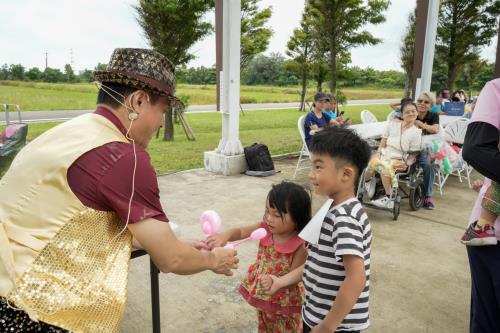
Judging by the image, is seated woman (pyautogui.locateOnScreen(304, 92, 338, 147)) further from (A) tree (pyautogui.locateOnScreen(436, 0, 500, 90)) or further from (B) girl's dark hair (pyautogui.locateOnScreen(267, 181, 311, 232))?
(A) tree (pyautogui.locateOnScreen(436, 0, 500, 90))

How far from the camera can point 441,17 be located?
17.5 meters

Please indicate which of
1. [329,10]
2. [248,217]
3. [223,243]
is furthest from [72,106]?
[223,243]

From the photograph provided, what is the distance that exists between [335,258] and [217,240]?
61 centimetres

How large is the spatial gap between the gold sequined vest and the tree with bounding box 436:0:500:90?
19.3 meters

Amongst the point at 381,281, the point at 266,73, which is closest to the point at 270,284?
the point at 381,281

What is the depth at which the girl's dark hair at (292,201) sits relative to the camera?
170 centimetres

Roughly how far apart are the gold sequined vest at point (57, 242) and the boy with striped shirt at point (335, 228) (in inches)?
27.7

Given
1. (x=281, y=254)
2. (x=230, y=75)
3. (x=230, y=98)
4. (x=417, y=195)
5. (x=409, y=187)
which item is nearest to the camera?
(x=281, y=254)

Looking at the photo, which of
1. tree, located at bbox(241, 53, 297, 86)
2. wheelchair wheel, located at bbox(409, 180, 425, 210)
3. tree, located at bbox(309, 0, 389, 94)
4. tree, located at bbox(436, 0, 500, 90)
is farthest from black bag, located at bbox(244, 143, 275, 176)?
tree, located at bbox(241, 53, 297, 86)

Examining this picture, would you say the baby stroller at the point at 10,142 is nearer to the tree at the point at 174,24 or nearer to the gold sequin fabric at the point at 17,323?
the tree at the point at 174,24

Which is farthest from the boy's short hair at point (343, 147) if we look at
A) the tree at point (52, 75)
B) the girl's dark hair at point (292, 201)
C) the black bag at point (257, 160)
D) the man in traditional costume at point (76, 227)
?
the tree at point (52, 75)

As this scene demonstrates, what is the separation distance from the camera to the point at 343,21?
11086mm

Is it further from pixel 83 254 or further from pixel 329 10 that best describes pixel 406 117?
pixel 329 10

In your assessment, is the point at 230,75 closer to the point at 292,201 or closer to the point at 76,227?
the point at 292,201
